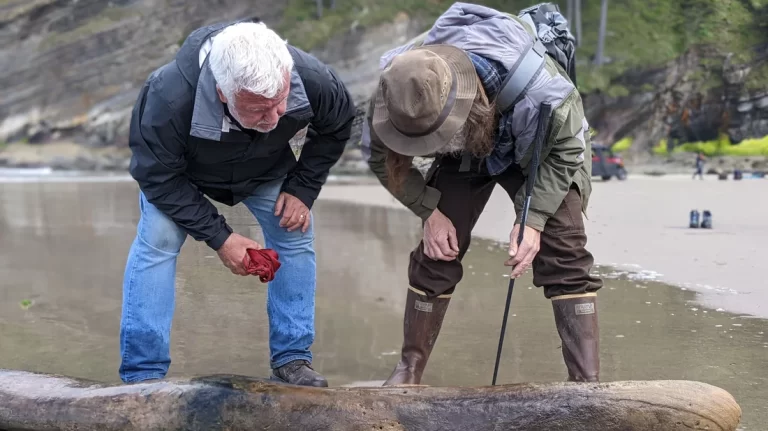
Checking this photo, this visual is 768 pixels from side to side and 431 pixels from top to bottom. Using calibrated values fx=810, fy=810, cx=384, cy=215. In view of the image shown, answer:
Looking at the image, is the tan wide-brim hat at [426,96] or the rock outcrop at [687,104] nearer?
the tan wide-brim hat at [426,96]

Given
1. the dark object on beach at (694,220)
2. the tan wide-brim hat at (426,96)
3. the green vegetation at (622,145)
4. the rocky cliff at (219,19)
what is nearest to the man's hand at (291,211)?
the tan wide-brim hat at (426,96)

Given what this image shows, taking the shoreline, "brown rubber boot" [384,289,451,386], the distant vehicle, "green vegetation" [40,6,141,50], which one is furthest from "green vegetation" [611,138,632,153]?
"brown rubber boot" [384,289,451,386]

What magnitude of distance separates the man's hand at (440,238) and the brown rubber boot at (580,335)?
1.66ft

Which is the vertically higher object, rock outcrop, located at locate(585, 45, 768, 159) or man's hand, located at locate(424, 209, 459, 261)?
man's hand, located at locate(424, 209, 459, 261)

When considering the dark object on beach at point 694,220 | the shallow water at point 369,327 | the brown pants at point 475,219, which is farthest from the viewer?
the dark object on beach at point 694,220

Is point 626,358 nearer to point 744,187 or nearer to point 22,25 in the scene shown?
point 744,187

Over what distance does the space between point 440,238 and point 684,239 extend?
568 cm

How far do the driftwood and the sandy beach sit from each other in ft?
5.52

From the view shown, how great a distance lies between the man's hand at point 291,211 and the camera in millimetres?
3535

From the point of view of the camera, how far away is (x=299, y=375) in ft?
11.6

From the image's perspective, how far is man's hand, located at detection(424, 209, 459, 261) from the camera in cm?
345

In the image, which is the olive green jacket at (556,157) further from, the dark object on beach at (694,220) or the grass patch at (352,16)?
the grass patch at (352,16)

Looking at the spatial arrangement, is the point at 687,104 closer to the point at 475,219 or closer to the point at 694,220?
the point at 694,220

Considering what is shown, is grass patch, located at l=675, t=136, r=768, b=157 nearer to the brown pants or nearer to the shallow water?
the shallow water
